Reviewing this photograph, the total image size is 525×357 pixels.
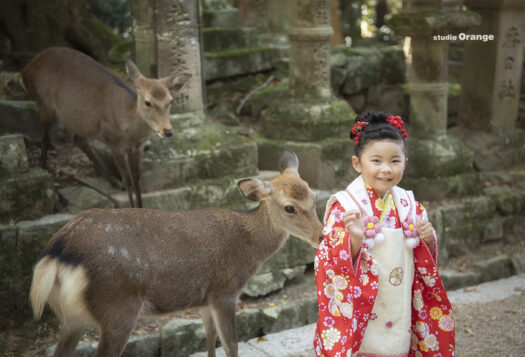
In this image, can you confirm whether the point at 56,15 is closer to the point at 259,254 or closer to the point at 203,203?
the point at 203,203

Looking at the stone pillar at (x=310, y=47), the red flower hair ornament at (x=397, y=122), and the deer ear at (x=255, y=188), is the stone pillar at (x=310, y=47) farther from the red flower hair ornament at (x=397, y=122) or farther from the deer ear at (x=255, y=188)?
the red flower hair ornament at (x=397, y=122)

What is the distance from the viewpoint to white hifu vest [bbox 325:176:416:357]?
3.12 meters

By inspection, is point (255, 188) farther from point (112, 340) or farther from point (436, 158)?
point (436, 158)

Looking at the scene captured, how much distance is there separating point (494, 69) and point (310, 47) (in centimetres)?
274

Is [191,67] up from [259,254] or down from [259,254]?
up

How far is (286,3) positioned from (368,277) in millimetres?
8352

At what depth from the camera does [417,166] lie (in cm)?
729

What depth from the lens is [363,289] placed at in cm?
307

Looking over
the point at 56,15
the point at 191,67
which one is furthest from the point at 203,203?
the point at 56,15

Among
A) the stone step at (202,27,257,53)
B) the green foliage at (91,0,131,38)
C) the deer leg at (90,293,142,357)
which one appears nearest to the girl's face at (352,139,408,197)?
the deer leg at (90,293,142,357)

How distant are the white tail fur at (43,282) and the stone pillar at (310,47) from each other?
13.7 ft

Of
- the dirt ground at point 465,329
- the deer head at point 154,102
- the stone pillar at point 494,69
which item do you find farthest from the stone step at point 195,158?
the stone pillar at point 494,69

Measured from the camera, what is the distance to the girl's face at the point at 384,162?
306cm

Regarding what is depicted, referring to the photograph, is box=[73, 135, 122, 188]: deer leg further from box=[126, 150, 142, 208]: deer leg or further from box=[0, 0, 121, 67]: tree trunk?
box=[0, 0, 121, 67]: tree trunk
